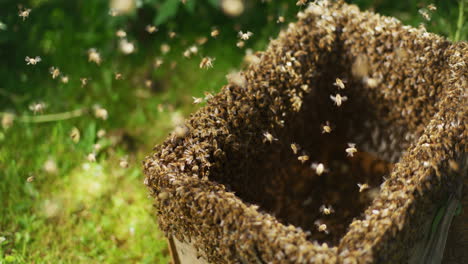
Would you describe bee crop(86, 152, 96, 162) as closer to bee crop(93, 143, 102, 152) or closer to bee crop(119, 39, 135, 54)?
bee crop(93, 143, 102, 152)

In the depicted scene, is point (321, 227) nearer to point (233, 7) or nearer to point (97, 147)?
point (97, 147)

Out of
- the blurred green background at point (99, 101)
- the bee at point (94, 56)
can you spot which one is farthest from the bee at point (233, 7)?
the bee at point (94, 56)

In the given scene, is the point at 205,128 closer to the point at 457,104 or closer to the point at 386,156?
the point at 457,104

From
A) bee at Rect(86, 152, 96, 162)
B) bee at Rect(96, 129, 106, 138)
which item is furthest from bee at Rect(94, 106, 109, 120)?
bee at Rect(86, 152, 96, 162)

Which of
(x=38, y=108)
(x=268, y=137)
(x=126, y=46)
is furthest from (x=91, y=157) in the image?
(x=268, y=137)

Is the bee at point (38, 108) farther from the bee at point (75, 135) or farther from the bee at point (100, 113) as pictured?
the bee at point (100, 113)
